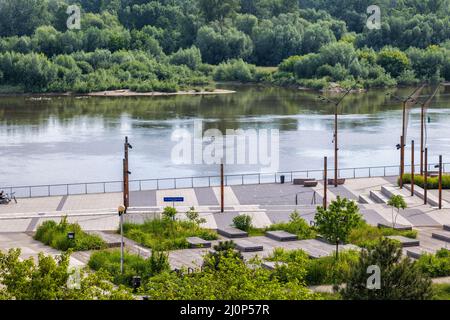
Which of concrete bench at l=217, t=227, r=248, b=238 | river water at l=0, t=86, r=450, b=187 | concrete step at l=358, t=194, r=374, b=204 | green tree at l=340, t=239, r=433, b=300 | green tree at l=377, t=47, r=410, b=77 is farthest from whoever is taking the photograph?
green tree at l=377, t=47, r=410, b=77

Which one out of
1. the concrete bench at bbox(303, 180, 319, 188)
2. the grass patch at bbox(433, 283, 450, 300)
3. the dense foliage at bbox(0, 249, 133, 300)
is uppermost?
the dense foliage at bbox(0, 249, 133, 300)

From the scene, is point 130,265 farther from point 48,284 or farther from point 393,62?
point 393,62

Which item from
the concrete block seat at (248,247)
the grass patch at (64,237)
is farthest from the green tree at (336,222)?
the grass patch at (64,237)

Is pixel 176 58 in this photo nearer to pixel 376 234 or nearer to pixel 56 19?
pixel 56 19

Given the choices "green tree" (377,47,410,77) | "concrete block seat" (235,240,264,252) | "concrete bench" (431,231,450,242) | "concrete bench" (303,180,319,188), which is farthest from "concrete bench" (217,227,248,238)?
"green tree" (377,47,410,77)

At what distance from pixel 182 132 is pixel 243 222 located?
35.8m

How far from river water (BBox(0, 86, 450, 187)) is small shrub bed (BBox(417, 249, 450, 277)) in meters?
24.4

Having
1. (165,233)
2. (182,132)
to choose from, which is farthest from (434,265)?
(182,132)

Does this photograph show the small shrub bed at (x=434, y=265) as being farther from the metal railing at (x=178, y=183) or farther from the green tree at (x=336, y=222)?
the metal railing at (x=178, y=183)

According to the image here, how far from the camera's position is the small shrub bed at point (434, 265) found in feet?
96.9

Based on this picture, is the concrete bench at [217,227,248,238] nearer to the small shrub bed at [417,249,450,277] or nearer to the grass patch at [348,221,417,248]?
the grass patch at [348,221,417,248]

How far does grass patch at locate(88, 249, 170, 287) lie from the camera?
28.6 meters

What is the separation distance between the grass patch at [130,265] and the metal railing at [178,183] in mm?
16316

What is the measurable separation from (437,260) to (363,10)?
132 m
